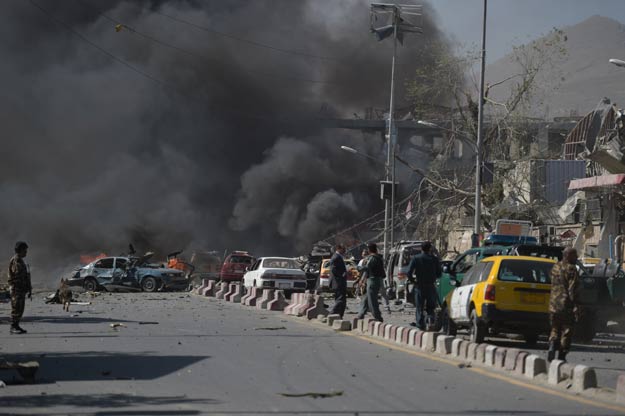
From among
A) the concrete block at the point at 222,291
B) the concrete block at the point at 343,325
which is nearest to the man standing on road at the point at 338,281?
the concrete block at the point at 343,325

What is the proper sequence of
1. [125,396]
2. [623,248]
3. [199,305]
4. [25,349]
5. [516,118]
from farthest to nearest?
[516,118] < [623,248] < [199,305] < [25,349] < [125,396]

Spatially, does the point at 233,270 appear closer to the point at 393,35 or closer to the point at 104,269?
the point at 104,269

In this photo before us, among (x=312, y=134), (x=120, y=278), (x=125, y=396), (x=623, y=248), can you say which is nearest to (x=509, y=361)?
(x=125, y=396)

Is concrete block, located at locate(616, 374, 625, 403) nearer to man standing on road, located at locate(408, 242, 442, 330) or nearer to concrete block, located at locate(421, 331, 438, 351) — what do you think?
concrete block, located at locate(421, 331, 438, 351)

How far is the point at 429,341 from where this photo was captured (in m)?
14.5

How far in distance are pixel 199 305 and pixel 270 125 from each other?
34351 millimetres

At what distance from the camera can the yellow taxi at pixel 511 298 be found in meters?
15.1

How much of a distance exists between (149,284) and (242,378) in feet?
97.7

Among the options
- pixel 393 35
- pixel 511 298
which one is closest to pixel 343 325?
pixel 511 298

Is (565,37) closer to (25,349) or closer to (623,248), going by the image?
(623,248)

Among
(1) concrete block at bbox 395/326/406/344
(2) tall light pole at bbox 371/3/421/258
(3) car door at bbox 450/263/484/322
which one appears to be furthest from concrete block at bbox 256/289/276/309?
(2) tall light pole at bbox 371/3/421/258

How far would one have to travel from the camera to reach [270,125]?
206ft

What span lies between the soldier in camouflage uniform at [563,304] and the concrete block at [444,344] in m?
1.92

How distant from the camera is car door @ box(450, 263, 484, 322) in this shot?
16125 mm
